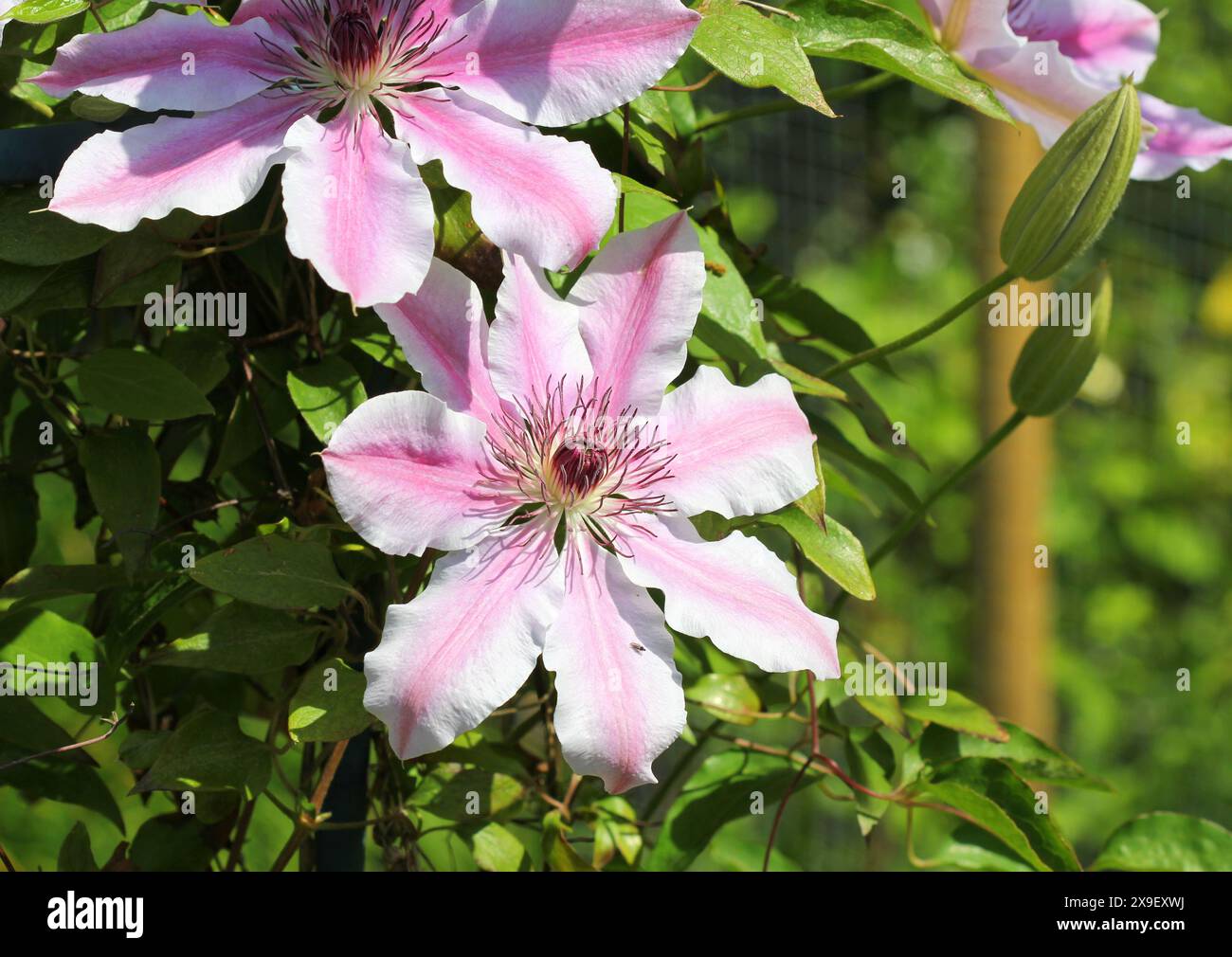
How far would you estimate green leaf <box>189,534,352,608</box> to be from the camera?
1.88 feet

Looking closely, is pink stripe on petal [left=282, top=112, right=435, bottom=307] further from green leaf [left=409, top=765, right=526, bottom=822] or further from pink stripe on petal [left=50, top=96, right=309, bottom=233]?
green leaf [left=409, top=765, right=526, bottom=822]

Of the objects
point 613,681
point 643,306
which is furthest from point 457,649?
point 643,306

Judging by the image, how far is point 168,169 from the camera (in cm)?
52

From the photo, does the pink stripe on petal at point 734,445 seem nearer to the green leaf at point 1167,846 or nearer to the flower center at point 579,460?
the flower center at point 579,460

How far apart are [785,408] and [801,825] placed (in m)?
1.57

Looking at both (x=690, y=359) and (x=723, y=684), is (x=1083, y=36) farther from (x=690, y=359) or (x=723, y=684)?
(x=723, y=684)

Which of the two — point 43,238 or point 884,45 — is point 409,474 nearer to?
point 43,238

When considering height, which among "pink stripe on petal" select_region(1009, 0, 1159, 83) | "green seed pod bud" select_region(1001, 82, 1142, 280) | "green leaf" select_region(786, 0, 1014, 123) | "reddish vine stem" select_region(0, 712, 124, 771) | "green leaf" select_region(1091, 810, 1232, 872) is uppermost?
"pink stripe on petal" select_region(1009, 0, 1159, 83)

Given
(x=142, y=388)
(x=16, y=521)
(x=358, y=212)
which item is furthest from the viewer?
(x=16, y=521)

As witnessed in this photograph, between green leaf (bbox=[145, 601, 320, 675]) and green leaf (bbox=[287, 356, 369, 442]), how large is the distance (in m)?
0.10

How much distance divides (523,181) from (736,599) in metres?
0.19

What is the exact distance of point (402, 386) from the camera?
26.1 inches

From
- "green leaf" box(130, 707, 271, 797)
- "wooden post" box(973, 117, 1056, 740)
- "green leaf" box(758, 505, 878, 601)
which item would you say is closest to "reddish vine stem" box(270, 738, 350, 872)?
"green leaf" box(130, 707, 271, 797)
